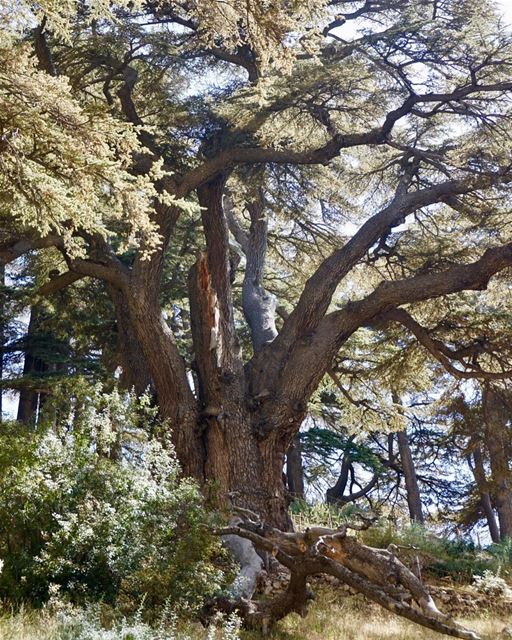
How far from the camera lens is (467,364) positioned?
11.0 metres

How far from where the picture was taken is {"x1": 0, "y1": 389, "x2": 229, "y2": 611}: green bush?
5379 millimetres

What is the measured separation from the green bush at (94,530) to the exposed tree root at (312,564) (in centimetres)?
44

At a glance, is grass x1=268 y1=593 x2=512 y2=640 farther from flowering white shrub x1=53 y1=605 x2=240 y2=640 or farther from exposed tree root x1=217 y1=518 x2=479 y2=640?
flowering white shrub x1=53 y1=605 x2=240 y2=640

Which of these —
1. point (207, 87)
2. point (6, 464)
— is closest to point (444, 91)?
point (207, 87)

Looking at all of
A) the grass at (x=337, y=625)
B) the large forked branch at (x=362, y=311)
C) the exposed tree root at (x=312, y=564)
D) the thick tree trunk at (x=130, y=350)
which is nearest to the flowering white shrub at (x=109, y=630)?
the grass at (x=337, y=625)

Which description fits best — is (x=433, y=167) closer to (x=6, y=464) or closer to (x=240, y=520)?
(x=240, y=520)

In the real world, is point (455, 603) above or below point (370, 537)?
below

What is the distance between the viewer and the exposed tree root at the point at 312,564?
225 inches

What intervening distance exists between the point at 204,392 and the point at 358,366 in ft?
12.7

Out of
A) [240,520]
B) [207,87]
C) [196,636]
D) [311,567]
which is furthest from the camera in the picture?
[207,87]

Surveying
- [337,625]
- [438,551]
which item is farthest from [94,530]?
[438,551]

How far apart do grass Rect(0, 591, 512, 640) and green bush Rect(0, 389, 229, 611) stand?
0.46 m

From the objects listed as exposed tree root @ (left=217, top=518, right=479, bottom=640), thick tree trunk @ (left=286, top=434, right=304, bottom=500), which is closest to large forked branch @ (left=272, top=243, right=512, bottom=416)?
exposed tree root @ (left=217, top=518, right=479, bottom=640)

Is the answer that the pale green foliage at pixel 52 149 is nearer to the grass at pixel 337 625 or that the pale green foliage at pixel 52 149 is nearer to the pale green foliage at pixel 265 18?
the pale green foliage at pixel 265 18
